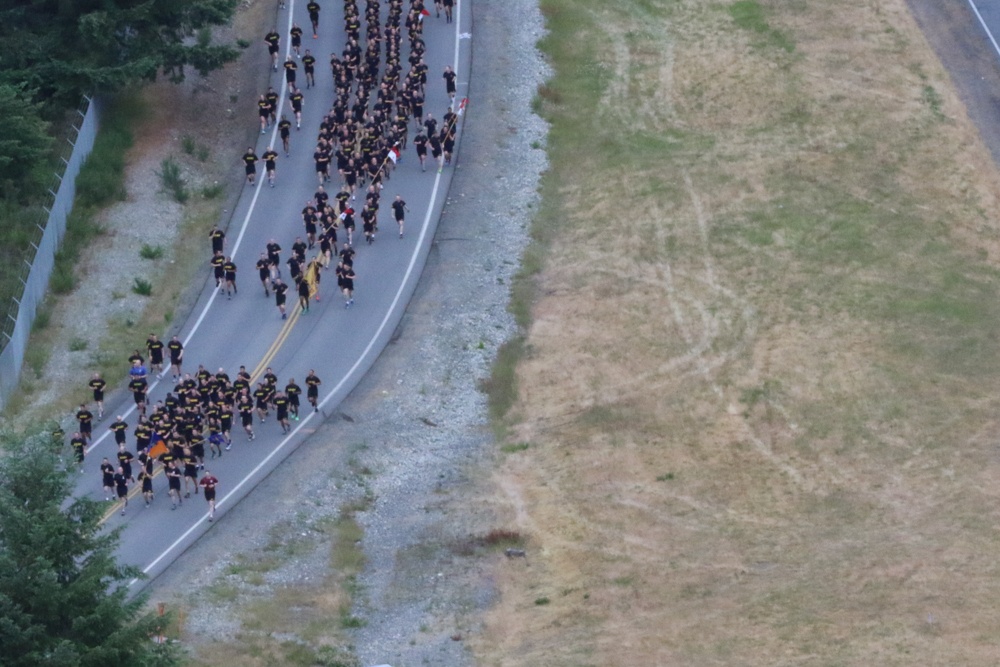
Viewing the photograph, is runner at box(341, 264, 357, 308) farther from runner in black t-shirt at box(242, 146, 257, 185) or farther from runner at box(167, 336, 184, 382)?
runner in black t-shirt at box(242, 146, 257, 185)

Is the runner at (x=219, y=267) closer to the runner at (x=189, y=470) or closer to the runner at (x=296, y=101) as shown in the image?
the runner at (x=296, y=101)

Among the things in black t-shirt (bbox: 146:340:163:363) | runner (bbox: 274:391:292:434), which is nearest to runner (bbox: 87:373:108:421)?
black t-shirt (bbox: 146:340:163:363)

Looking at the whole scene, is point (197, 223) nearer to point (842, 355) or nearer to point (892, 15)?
point (842, 355)

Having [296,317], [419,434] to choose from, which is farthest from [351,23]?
[419,434]

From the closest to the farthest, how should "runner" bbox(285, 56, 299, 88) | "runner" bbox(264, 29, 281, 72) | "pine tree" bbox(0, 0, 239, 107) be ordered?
1. "pine tree" bbox(0, 0, 239, 107)
2. "runner" bbox(285, 56, 299, 88)
3. "runner" bbox(264, 29, 281, 72)

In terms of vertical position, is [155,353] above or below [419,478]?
above

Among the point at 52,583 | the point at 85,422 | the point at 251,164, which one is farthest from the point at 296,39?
the point at 52,583

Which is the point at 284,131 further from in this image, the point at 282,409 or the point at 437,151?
the point at 282,409
